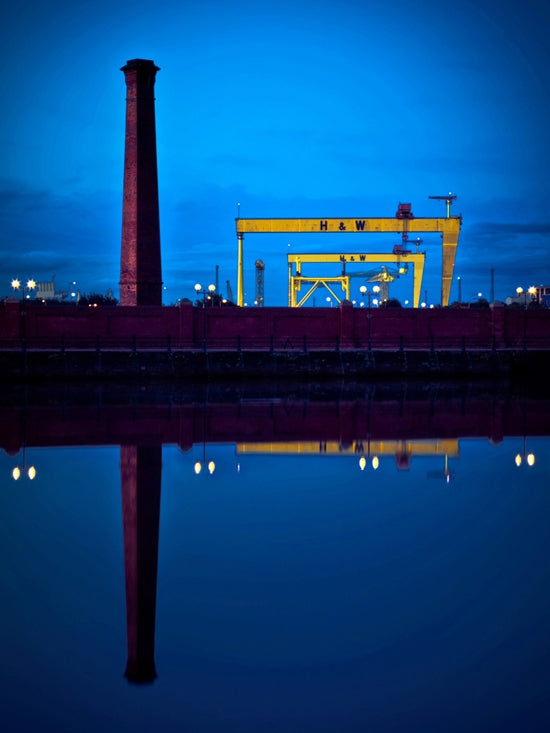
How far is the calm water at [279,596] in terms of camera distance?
3.59m

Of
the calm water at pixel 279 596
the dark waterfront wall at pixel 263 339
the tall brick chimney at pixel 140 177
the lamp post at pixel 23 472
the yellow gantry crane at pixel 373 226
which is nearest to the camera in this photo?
the calm water at pixel 279 596

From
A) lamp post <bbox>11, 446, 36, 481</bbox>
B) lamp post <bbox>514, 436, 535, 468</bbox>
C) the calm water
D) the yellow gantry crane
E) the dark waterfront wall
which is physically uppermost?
the yellow gantry crane

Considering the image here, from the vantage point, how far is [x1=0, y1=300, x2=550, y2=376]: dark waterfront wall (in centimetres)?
3023

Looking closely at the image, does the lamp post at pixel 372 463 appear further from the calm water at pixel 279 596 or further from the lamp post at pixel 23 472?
the lamp post at pixel 23 472

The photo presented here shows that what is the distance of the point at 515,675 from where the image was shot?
3.82 m

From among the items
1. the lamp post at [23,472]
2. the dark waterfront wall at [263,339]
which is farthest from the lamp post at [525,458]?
the dark waterfront wall at [263,339]

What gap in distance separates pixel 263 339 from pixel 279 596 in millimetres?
28402

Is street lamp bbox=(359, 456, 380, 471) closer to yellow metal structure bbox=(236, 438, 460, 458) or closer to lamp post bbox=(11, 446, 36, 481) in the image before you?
yellow metal structure bbox=(236, 438, 460, 458)

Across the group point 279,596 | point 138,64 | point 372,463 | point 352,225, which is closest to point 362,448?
point 372,463

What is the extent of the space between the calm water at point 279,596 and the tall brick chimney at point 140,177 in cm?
2177

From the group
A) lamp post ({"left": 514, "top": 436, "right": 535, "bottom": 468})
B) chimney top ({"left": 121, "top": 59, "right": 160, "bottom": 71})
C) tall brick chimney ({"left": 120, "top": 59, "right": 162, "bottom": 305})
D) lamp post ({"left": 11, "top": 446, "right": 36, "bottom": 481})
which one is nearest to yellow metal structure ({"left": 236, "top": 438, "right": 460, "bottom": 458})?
lamp post ({"left": 514, "top": 436, "right": 535, "bottom": 468})

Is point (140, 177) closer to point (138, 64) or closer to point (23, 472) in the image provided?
point (138, 64)

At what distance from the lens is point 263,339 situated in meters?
33.2

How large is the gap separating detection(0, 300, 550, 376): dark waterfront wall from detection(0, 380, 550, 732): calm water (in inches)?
800
